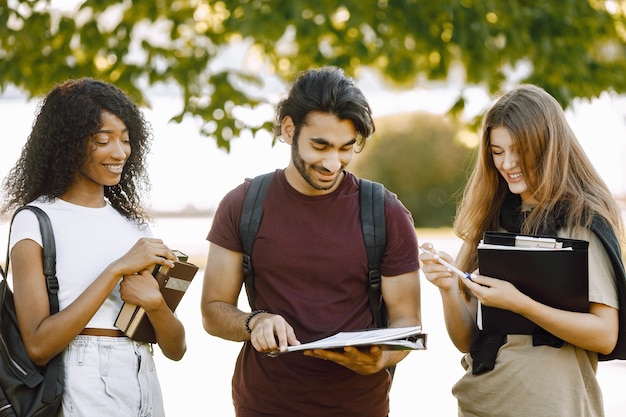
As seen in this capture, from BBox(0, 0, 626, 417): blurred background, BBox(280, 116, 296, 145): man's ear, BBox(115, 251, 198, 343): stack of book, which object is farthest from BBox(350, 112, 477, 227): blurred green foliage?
BBox(115, 251, 198, 343): stack of book

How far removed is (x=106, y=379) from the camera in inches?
117

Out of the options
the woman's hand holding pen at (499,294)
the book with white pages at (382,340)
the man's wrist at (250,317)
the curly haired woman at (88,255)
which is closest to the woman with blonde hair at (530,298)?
the woman's hand holding pen at (499,294)

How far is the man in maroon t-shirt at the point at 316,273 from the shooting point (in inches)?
128

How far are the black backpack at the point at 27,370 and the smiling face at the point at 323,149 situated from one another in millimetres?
978

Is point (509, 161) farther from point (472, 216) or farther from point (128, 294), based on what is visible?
point (128, 294)

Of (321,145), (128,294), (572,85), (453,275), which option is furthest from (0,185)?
(572,85)

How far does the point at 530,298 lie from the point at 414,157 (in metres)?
20.2

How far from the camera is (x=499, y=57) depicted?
8281mm

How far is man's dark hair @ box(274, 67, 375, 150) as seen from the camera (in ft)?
10.7

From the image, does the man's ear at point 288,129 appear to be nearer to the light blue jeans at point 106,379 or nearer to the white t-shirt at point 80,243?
the white t-shirt at point 80,243

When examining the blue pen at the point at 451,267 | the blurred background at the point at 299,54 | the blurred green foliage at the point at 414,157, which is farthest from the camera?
the blurred green foliage at the point at 414,157

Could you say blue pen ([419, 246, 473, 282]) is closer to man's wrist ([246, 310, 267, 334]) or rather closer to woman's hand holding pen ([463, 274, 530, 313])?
woman's hand holding pen ([463, 274, 530, 313])

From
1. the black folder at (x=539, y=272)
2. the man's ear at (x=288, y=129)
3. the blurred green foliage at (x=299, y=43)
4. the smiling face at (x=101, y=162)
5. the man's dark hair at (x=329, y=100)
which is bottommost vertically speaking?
the black folder at (x=539, y=272)

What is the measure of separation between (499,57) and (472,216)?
5.23 metres
